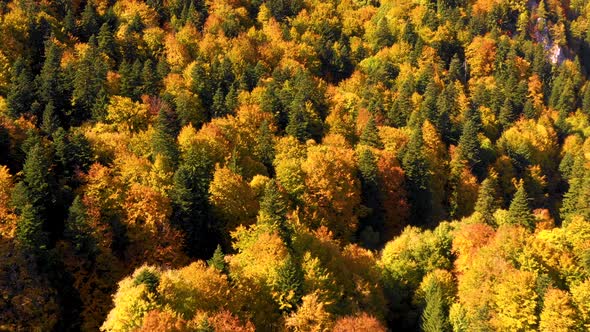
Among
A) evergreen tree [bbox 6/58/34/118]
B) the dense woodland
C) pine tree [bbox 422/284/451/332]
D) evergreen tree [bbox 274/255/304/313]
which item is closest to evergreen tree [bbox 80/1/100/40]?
the dense woodland

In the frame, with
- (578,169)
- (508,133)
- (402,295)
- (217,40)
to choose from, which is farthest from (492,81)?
(402,295)

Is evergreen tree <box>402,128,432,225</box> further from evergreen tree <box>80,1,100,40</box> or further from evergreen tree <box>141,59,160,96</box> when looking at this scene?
evergreen tree <box>80,1,100,40</box>

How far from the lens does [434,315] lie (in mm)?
55688

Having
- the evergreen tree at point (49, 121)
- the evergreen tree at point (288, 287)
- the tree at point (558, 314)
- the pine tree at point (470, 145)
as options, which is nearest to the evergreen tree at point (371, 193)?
the pine tree at point (470, 145)

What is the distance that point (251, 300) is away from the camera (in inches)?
2048

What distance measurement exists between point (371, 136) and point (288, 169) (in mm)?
25041

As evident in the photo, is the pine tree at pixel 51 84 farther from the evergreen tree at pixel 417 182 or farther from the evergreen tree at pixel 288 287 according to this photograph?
the evergreen tree at pixel 417 182

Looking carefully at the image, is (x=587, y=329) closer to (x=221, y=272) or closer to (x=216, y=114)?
(x=221, y=272)

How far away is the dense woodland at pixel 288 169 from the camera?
53875 mm

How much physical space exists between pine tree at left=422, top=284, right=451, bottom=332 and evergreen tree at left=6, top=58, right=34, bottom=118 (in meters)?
66.3

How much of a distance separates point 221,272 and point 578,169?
89.2 meters

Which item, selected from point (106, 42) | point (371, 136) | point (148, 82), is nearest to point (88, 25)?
point (106, 42)

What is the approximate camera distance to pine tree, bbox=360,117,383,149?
98000 mm

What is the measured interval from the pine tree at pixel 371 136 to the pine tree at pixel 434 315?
143 feet
